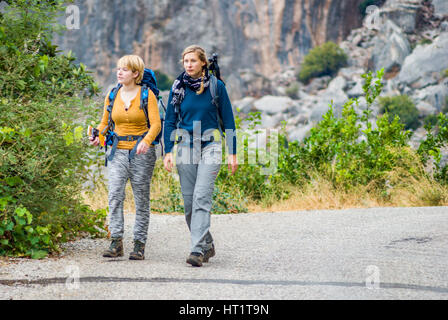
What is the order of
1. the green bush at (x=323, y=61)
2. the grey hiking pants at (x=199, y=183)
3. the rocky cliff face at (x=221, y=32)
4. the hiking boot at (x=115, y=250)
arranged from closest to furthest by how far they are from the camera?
1. the grey hiking pants at (x=199, y=183)
2. the hiking boot at (x=115, y=250)
3. the green bush at (x=323, y=61)
4. the rocky cliff face at (x=221, y=32)

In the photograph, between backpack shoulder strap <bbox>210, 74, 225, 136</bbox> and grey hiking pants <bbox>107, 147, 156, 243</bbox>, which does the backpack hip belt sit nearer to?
grey hiking pants <bbox>107, 147, 156, 243</bbox>

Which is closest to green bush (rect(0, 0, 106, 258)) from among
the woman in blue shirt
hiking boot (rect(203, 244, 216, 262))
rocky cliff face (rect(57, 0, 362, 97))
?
the woman in blue shirt

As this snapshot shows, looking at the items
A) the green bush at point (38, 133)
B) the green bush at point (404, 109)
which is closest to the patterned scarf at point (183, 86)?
the green bush at point (38, 133)

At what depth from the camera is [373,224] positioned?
672 centimetres

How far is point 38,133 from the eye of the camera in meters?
4.75

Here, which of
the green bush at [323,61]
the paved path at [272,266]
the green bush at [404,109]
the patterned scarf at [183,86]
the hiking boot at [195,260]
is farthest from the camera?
the green bush at [323,61]

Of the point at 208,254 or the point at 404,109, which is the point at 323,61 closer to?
the point at 404,109

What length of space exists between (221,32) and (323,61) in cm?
1594

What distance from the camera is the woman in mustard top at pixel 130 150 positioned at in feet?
15.8

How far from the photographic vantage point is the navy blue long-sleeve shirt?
4711 mm

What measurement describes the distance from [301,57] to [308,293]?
9126 centimetres

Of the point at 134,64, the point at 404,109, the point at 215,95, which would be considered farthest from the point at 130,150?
the point at 404,109

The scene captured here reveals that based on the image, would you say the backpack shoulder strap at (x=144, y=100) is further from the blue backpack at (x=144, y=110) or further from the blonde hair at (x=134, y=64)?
the blonde hair at (x=134, y=64)

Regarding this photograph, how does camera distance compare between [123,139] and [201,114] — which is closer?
[201,114]
